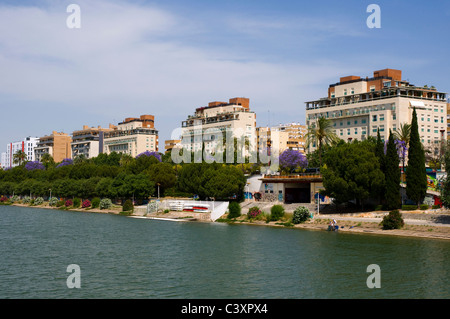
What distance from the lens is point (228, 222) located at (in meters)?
77.4

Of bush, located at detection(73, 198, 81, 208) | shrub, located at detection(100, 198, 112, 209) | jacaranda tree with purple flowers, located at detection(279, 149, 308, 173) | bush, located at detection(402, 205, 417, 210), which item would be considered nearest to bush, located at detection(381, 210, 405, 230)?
bush, located at detection(402, 205, 417, 210)

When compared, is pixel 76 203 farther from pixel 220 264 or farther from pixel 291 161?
pixel 220 264

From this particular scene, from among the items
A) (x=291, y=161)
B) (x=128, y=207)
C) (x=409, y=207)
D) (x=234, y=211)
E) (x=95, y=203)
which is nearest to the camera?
(x=409, y=207)

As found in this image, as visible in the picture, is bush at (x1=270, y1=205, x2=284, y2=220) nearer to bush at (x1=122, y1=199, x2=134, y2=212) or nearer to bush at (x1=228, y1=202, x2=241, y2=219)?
bush at (x1=228, y1=202, x2=241, y2=219)

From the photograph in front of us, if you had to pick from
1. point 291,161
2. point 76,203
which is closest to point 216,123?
point 291,161

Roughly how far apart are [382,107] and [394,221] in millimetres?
61696

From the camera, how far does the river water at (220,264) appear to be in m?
33.6

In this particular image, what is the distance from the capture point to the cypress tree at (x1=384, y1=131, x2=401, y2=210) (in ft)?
215

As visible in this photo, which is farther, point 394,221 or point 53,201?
point 53,201

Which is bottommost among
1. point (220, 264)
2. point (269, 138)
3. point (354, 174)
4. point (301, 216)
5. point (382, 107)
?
point (220, 264)

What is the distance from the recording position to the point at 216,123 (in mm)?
176500

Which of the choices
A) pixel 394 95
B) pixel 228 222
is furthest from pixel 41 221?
pixel 394 95
